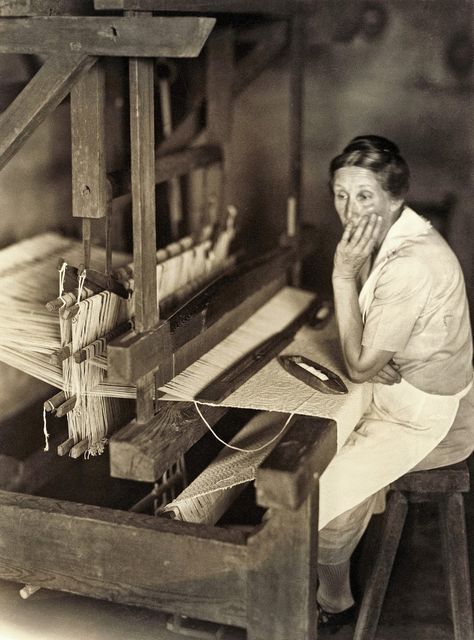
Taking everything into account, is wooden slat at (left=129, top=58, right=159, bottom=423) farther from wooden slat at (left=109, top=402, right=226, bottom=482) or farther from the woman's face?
the woman's face

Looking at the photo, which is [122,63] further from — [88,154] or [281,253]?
[88,154]

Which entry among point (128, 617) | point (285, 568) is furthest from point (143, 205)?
point (128, 617)

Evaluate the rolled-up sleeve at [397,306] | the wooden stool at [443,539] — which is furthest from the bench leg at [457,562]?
the rolled-up sleeve at [397,306]

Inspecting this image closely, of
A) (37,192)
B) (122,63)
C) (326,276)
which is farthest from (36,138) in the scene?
(326,276)

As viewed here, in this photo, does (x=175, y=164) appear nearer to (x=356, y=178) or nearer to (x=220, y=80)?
(x=356, y=178)

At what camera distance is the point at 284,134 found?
4520 millimetres

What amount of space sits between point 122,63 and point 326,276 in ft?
4.56

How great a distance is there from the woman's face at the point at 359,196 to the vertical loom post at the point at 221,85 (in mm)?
934

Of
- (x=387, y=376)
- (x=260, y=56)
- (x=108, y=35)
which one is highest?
(x=108, y=35)

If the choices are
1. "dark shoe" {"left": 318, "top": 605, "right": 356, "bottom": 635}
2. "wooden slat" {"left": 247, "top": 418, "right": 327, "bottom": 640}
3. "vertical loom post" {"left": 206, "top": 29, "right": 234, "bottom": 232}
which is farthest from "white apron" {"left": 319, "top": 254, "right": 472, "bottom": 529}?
"vertical loom post" {"left": 206, "top": 29, "right": 234, "bottom": 232}

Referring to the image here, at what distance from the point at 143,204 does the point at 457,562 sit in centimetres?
132

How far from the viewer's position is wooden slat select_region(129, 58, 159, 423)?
226cm

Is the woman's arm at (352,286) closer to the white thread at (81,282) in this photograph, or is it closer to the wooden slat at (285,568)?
the wooden slat at (285,568)

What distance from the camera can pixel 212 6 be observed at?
9.02 ft
